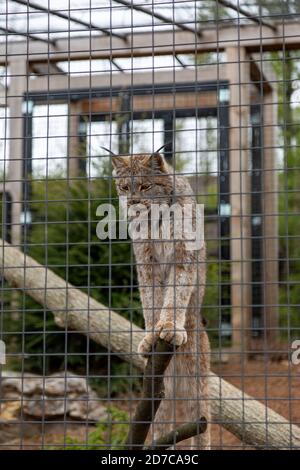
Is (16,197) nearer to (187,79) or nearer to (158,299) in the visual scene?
(187,79)

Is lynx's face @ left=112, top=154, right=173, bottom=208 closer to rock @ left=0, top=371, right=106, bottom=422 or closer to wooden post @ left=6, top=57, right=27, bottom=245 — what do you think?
rock @ left=0, top=371, right=106, bottom=422

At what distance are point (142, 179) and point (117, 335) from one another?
1.82 meters

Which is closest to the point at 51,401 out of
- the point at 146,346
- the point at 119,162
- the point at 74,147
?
the point at 74,147

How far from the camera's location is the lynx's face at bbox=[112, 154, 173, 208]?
168 inches

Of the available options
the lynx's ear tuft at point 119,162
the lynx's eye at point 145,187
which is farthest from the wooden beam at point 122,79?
the lynx's eye at point 145,187

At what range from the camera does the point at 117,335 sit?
5781mm

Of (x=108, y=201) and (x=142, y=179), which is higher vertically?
(x=108, y=201)

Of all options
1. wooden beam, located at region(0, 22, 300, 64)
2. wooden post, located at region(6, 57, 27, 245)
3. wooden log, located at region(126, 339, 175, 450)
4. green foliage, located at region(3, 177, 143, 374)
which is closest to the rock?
green foliage, located at region(3, 177, 143, 374)

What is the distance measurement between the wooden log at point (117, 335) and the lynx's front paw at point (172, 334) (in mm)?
692

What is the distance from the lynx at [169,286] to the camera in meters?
4.26

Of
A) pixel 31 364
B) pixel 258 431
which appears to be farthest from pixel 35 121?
pixel 258 431

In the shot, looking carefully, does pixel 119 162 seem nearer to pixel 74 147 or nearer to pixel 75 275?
pixel 75 275
